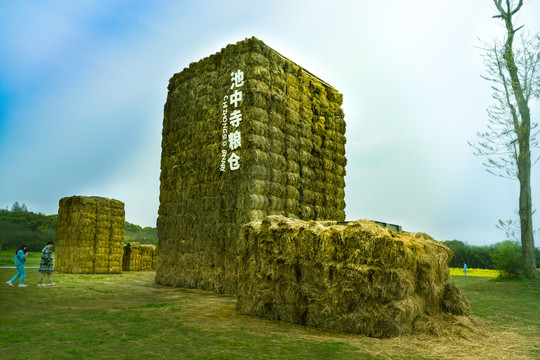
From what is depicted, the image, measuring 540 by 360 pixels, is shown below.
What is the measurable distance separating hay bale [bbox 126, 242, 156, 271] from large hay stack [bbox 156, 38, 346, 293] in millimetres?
8443

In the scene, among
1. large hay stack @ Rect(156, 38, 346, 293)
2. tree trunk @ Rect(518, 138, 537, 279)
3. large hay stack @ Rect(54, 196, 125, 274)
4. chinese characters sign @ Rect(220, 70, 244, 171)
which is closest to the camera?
large hay stack @ Rect(156, 38, 346, 293)

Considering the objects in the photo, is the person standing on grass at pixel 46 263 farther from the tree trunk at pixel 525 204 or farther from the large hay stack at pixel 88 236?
the tree trunk at pixel 525 204

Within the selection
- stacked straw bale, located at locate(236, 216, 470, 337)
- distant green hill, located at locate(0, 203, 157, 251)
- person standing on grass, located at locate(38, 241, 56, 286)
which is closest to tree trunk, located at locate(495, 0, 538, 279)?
stacked straw bale, located at locate(236, 216, 470, 337)

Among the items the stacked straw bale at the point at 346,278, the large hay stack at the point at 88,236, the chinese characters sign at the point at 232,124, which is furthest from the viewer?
the large hay stack at the point at 88,236

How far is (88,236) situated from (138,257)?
4504mm

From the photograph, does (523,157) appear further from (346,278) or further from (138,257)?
(138,257)

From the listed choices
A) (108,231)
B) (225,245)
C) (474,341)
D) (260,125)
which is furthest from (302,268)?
(108,231)

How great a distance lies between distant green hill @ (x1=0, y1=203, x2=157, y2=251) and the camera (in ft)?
62.1

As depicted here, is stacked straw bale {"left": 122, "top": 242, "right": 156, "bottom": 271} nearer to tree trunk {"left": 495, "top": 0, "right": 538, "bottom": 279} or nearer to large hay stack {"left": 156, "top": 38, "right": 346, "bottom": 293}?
large hay stack {"left": 156, "top": 38, "right": 346, "bottom": 293}

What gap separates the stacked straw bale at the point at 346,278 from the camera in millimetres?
5031

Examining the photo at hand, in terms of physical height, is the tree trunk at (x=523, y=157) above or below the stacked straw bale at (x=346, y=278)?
above

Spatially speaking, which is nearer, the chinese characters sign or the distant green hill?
the chinese characters sign

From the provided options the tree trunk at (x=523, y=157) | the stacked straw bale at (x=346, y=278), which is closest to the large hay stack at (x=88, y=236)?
the stacked straw bale at (x=346, y=278)

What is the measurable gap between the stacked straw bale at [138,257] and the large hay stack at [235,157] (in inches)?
332
